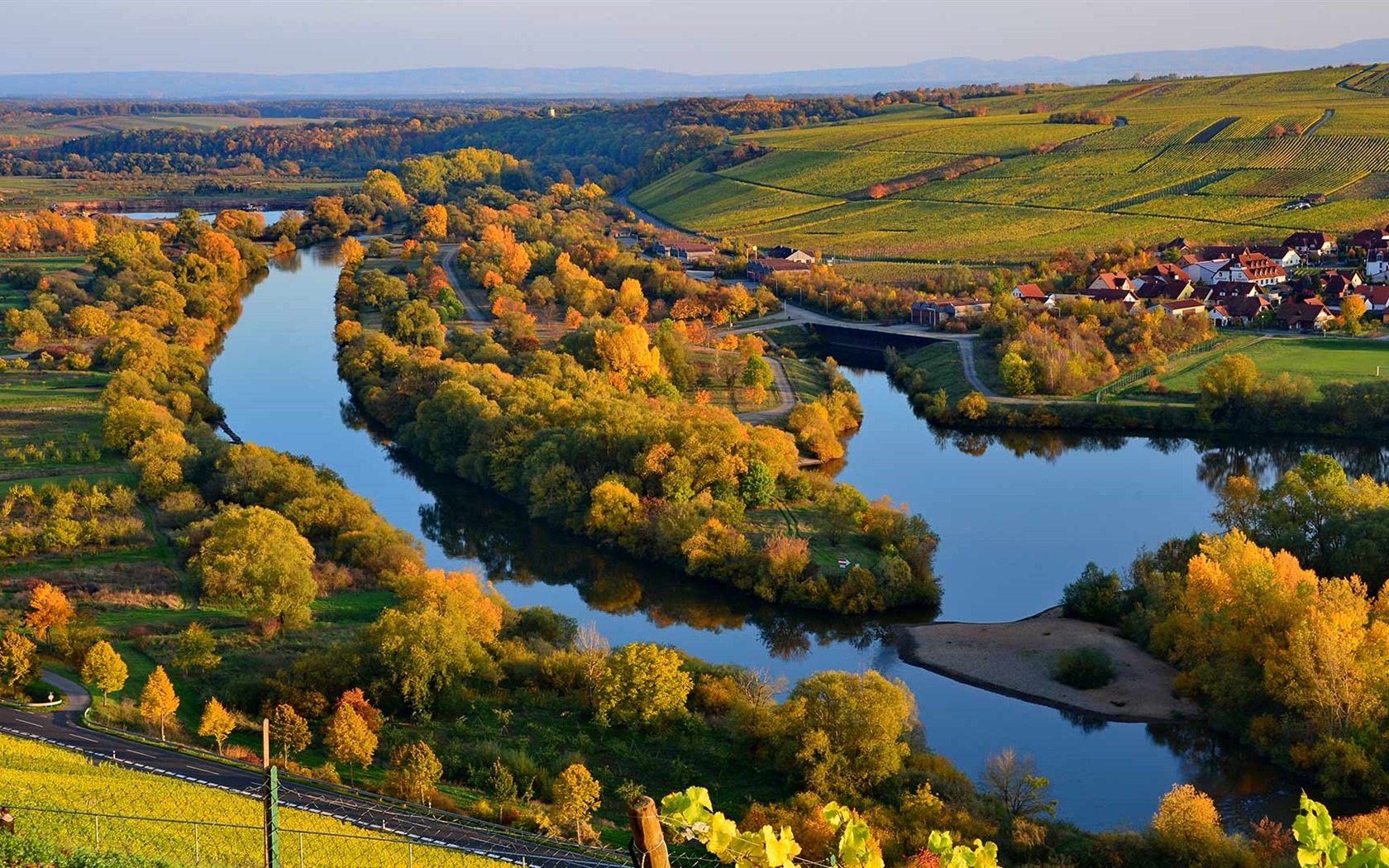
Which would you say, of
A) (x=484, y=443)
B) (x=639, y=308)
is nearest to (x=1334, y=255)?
(x=639, y=308)

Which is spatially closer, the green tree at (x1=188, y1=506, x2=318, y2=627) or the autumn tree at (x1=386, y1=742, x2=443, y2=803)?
the autumn tree at (x1=386, y1=742, x2=443, y2=803)

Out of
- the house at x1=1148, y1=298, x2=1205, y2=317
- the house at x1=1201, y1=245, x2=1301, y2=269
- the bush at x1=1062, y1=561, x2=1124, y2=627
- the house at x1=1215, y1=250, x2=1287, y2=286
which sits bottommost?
the bush at x1=1062, y1=561, x2=1124, y2=627

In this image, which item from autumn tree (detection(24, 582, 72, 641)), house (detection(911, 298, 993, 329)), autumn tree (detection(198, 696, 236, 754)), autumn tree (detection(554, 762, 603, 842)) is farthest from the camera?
house (detection(911, 298, 993, 329))

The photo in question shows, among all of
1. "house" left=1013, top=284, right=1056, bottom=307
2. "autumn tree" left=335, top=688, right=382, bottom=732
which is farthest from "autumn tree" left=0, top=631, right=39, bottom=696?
"house" left=1013, top=284, right=1056, bottom=307

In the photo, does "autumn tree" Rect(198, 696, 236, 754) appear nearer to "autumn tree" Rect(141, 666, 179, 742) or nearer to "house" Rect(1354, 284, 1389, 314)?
"autumn tree" Rect(141, 666, 179, 742)

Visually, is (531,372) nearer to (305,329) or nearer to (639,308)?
(639,308)

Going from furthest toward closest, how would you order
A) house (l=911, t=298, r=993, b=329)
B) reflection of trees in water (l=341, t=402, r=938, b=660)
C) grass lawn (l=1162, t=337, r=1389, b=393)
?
1. house (l=911, t=298, r=993, b=329)
2. grass lawn (l=1162, t=337, r=1389, b=393)
3. reflection of trees in water (l=341, t=402, r=938, b=660)
